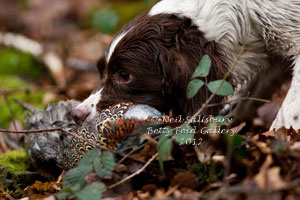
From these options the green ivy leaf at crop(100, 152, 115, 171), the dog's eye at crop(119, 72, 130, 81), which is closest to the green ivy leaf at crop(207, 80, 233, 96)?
the green ivy leaf at crop(100, 152, 115, 171)

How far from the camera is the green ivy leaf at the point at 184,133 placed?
2.38 m

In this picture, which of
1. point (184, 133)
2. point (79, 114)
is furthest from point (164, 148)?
point (79, 114)

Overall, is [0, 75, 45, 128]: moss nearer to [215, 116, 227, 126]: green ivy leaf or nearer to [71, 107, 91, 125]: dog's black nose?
[71, 107, 91, 125]: dog's black nose

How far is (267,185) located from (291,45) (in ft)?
6.10

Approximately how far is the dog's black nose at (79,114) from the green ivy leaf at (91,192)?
941mm

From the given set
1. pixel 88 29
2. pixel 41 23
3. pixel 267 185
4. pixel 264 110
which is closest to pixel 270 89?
pixel 264 110

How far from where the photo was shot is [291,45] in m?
3.63

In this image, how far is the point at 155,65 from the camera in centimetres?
343

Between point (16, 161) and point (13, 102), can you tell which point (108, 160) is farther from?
point (13, 102)

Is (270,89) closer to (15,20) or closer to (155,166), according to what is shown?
(155,166)

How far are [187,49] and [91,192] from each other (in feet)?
4.96

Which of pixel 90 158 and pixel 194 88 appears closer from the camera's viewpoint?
pixel 90 158

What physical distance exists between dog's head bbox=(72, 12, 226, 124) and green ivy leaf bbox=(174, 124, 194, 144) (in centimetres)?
76

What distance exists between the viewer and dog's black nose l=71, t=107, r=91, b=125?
322cm
